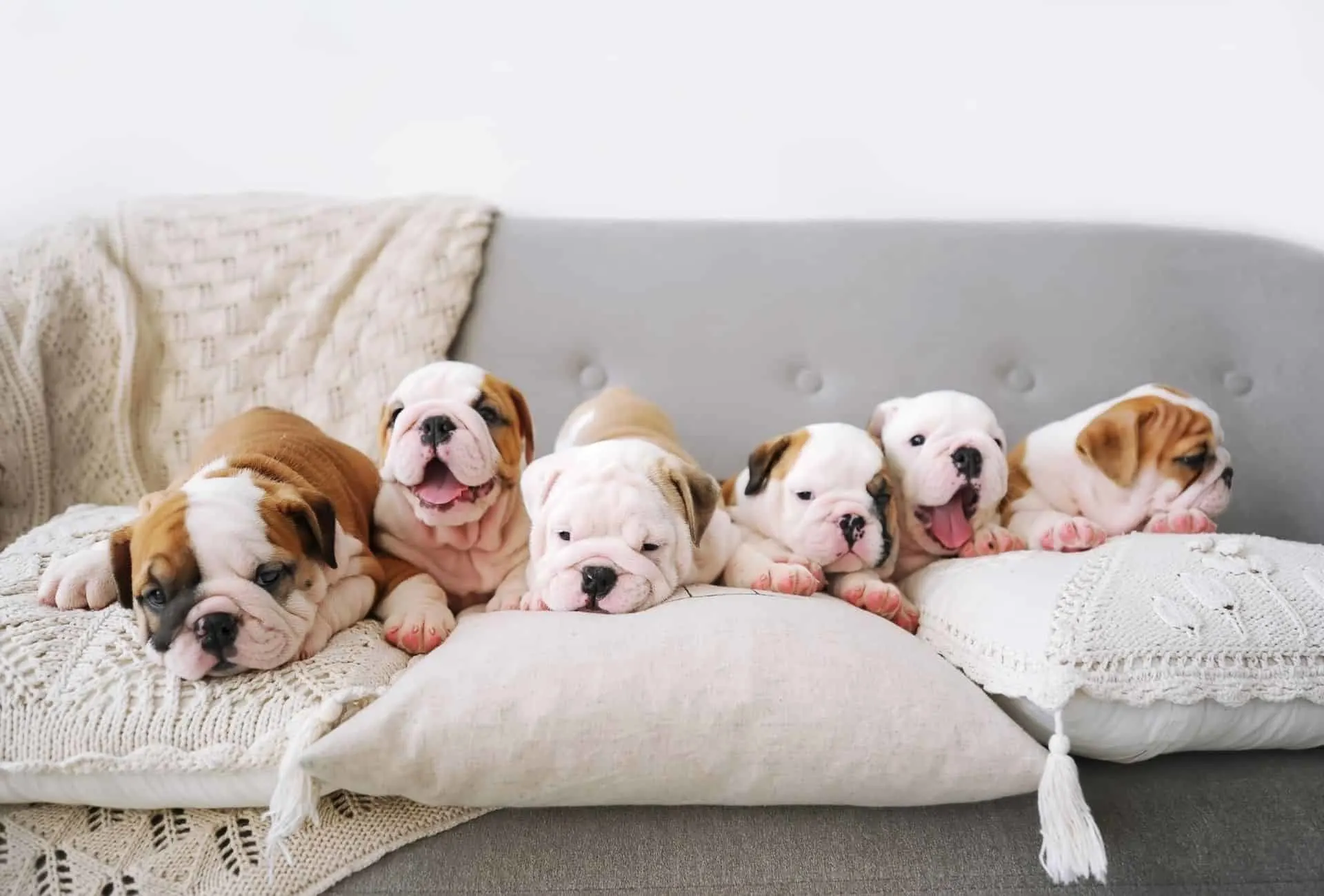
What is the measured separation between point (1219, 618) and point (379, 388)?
1.80 meters

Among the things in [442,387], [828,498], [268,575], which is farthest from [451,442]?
[828,498]

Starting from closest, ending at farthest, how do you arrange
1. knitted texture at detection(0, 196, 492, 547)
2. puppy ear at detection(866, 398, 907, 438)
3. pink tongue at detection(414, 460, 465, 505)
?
pink tongue at detection(414, 460, 465, 505) → puppy ear at detection(866, 398, 907, 438) → knitted texture at detection(0, 196, 492, 547)

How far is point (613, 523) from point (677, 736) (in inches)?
17.4

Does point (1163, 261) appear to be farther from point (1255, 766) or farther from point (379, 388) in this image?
point (379, 388)

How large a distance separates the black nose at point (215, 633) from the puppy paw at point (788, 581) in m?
0.86

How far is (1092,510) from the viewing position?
1775 millimetres

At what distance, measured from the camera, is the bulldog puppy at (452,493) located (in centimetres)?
152

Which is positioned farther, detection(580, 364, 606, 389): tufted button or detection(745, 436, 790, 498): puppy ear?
detection(580, 364, 606, 389): tufted button

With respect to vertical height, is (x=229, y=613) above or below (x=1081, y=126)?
below

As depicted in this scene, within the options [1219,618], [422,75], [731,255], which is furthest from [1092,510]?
[422,75]

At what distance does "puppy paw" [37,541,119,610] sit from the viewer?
134 cm

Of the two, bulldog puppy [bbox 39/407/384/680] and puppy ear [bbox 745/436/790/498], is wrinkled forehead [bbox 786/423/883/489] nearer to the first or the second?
puppy ear [bbox 745/436/790/498]

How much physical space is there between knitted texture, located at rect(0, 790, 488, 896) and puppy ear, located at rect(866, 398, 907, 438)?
116 cm

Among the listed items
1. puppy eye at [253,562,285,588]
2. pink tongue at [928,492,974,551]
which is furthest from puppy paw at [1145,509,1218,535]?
puppy eye at [253,562,285,588]
